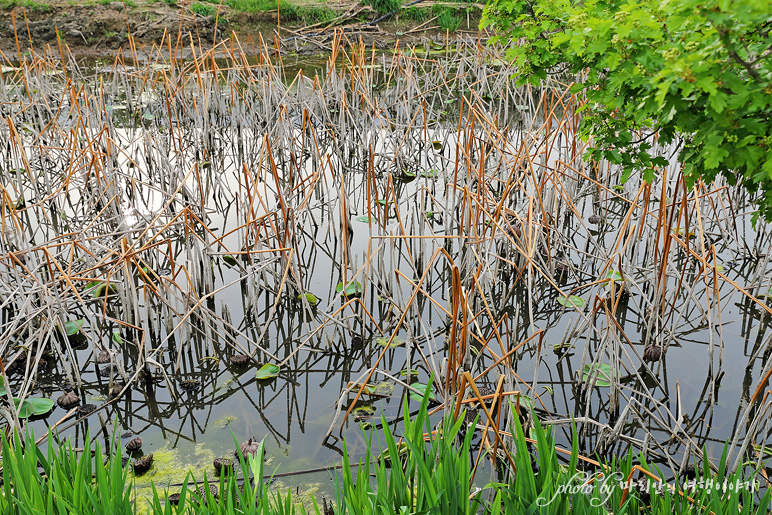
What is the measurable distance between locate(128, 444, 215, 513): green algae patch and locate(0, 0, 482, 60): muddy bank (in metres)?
7.98

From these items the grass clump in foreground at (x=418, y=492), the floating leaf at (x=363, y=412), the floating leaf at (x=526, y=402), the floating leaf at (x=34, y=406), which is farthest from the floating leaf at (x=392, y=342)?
the floating leaf at (x=34, y=406)

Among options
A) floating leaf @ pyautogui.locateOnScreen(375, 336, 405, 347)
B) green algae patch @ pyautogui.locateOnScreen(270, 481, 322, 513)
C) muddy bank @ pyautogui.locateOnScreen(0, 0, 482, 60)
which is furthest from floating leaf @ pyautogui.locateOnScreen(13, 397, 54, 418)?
muddy bank @ pyautogui.locateOnScreen(0, 0, 482, 60)

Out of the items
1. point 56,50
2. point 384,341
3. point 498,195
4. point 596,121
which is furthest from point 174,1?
point 596,121

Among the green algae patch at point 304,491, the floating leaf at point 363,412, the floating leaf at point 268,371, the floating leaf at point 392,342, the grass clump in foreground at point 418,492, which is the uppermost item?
the grass clump in foreground at point 418,492

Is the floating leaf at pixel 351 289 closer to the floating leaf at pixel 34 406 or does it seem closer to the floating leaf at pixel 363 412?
the floating leaf at pixel 363 412

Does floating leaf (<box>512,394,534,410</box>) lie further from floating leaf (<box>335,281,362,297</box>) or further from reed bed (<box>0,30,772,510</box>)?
floating leaf (<box>335,281,362,297</box>)

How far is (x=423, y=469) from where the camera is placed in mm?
1445

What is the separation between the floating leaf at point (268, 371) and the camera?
2.64 meters

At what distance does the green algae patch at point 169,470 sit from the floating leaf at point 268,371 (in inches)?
16.2

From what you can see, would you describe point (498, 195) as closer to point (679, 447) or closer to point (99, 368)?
Result: point (679, 447)

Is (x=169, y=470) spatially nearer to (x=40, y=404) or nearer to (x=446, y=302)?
(x=40, y=404)

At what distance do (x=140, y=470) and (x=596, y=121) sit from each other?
185 cm

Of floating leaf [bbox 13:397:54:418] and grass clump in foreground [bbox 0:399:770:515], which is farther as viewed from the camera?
floating leaf [bbox 13:397:54:418]

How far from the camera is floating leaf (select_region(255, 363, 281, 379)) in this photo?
264 centimetres
